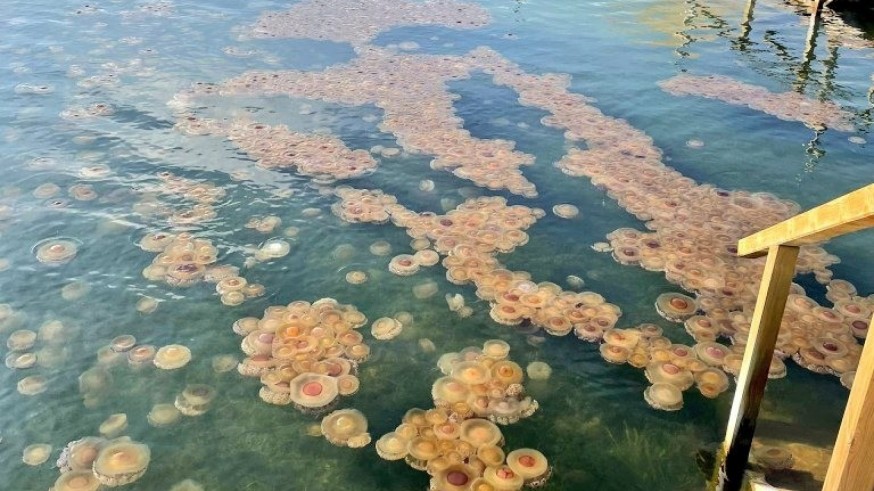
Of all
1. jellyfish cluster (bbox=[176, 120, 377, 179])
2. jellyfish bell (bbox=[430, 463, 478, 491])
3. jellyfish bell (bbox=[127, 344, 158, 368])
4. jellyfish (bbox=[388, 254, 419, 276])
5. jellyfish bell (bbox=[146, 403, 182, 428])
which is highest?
jellyfish cluster (bbox=[176, 120, 377, 179])

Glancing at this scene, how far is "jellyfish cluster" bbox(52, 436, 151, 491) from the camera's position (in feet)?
13.2

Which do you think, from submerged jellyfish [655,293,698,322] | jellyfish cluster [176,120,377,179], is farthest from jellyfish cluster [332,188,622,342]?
jellyfish cluster [176,120,377,179]

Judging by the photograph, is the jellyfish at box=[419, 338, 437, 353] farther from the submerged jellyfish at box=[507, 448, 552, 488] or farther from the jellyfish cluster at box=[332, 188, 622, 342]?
the submerged jellyfish at box=[507, 448, 552, 488]

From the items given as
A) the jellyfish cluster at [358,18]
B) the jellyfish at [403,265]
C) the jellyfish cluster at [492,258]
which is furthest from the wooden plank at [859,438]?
the jellyfish cluster at [358,18]

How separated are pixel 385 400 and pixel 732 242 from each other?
408 cm

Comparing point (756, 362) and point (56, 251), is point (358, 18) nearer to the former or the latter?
point (56, 251)

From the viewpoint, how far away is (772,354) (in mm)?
3672

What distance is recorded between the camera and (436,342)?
5.28 metres

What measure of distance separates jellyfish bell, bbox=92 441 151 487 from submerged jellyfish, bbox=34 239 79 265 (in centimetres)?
265

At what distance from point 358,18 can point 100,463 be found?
11359 mm

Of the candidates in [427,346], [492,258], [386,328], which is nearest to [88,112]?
[386,328]

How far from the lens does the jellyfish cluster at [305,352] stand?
471 centimetres

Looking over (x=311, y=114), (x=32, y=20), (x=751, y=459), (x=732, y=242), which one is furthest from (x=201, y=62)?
(x=751, y=459)

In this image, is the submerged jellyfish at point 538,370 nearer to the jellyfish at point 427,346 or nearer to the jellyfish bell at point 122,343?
the jellyfish at point 427,346
